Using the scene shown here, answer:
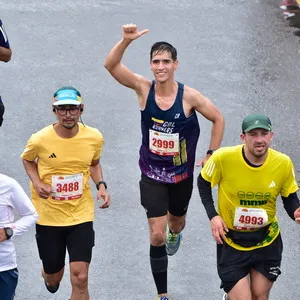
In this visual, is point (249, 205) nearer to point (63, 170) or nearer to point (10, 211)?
point (63, 170)

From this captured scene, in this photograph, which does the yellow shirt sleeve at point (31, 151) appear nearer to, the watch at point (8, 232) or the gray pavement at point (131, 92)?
the watch at point (8, 232)

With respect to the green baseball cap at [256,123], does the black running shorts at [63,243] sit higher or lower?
lower

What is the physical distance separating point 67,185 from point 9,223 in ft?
3.22

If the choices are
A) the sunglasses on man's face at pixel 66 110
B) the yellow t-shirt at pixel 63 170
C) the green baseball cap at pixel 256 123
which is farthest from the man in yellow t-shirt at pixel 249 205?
the sunglasses on man's face at pixel 66 110

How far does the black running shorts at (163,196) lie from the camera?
392 inches

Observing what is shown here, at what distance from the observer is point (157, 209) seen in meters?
9.95

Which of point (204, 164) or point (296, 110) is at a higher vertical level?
point (204, 164)

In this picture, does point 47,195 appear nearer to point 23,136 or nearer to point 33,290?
point 33,290

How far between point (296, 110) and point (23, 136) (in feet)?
11.4

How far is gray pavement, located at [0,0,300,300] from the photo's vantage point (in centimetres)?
1055

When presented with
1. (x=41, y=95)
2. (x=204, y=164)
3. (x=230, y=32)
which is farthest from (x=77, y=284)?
(x=230, y=32)

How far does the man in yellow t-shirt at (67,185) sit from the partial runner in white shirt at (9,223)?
0.75 meters

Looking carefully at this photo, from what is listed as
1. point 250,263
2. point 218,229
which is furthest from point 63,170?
point 250,263

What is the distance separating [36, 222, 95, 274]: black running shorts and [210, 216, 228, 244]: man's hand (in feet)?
3.92
